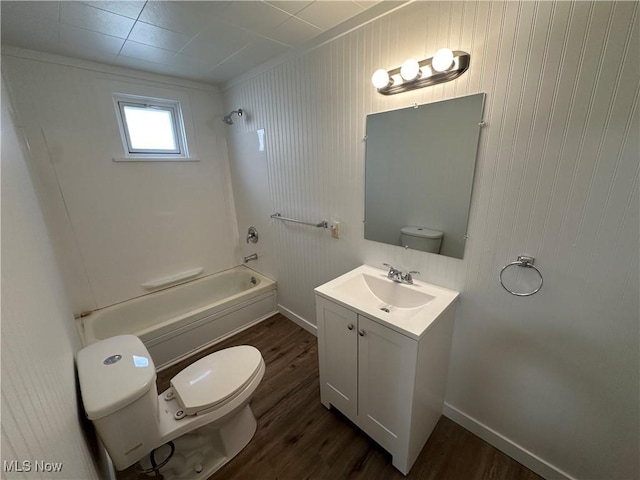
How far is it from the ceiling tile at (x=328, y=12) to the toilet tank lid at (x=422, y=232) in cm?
118

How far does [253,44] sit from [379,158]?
1151 mm

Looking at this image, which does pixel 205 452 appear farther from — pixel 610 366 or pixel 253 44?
pixel 253 44

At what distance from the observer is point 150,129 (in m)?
2.35

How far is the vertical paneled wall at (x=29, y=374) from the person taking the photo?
449mm

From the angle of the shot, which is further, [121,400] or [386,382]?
[386,382]

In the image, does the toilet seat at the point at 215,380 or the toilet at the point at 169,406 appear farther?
the toilet seat at the point at 215,380

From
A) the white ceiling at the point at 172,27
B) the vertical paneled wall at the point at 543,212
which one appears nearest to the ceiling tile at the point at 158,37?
the white ceiling at the point at 172,27

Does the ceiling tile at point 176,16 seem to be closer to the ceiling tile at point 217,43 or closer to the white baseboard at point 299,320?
the ceiling tile at point 217,43

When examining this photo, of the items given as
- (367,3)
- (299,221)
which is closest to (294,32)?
(367,3)

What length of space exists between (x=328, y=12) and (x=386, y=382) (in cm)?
191

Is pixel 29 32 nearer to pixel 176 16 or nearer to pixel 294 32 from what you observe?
pixel 176 16

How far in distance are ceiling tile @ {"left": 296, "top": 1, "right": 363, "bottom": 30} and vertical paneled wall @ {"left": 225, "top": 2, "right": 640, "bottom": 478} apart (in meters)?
0.10

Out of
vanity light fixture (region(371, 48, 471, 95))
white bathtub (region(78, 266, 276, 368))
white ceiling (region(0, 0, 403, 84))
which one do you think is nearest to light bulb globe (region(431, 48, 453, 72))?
vanity light fixture (region(371, 48, 471, 95))

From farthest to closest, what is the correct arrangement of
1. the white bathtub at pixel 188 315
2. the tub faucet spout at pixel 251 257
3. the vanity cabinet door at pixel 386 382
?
1. the tub faucet spout at pixel 251 257
2. the white bathtub at pixel 188 315
3. the vanity cabinet door at pixel 386 382
